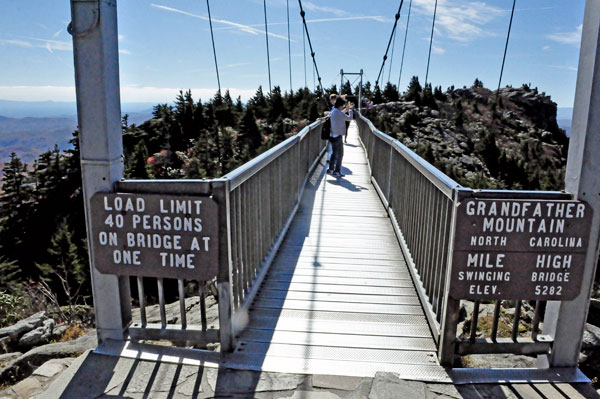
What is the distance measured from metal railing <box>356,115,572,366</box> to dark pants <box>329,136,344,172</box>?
17.2ft

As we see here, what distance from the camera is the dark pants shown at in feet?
37.4

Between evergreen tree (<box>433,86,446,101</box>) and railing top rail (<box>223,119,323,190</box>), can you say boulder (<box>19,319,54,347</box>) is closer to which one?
railing top rail (<box>223,119,323,190</box>)

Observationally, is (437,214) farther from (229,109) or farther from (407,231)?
(229,109)

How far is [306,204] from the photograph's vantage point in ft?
29.2

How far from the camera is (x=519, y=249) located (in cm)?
332

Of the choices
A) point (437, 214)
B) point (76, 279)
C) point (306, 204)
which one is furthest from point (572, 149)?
point (76, 279)

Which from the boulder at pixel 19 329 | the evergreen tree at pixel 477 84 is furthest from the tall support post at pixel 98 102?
the evergreen tree at pixel 477 84

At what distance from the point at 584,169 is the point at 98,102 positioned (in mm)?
3398

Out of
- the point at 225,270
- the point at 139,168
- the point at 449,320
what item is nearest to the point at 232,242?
the point at 225,270

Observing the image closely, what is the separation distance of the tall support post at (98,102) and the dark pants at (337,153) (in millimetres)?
8108

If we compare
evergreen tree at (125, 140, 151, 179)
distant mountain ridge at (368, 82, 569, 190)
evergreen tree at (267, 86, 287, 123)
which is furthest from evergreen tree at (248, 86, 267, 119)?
evergreen tree at (125, 140, 151, 179)

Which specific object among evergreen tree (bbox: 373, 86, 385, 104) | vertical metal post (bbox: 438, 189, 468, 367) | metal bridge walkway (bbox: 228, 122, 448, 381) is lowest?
metal bridge walkway (bbox: 228, 122, 448, 381)

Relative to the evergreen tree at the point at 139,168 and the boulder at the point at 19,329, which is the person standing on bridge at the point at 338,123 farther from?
the evergreen tree at the point at 139,168

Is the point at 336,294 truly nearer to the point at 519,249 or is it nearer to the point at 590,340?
the point at 519,249
